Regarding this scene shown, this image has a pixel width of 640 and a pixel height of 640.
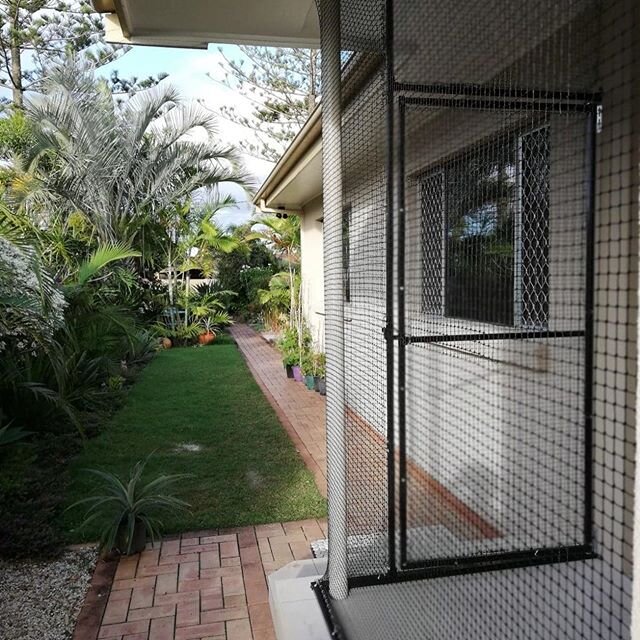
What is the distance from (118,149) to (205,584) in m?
9.44

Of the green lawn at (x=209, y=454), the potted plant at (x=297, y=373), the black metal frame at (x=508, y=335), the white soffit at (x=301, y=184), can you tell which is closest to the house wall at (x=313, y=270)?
the white soffit at (x=301, y=184)

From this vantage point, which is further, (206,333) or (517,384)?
(206,333)

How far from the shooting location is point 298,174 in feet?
20.9

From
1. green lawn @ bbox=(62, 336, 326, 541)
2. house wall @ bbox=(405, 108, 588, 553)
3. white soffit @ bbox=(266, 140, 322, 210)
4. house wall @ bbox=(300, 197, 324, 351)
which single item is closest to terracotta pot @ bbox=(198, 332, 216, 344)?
house wall @ bbox=(300, 197, 324, 351)

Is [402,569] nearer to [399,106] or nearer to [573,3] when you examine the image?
[399,106]

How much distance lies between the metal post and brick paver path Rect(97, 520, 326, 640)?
Answer: 0.54 meters

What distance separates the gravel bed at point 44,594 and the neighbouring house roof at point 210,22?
2.68 meters

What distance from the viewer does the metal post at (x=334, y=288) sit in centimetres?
224

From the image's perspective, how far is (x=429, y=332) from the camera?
3090 mm

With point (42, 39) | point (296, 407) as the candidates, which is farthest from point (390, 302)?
point (42, 39)

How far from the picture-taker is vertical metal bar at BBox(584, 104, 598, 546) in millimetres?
2383

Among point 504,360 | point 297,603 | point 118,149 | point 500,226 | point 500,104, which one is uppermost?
point 118,149

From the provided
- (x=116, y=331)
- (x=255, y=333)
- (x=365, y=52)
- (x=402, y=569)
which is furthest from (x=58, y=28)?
(x=402, y=569)

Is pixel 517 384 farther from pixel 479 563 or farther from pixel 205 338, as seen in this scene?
pixel 205 338
